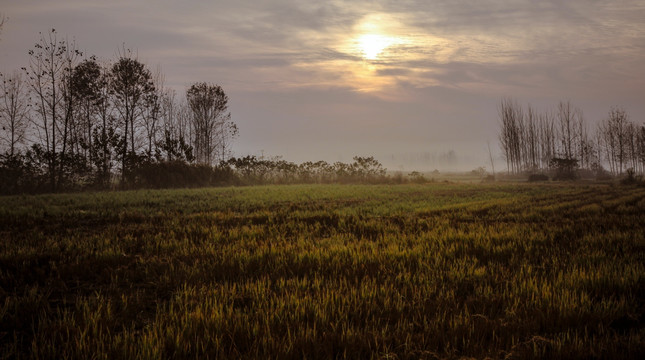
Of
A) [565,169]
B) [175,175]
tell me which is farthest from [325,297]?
[565,169]

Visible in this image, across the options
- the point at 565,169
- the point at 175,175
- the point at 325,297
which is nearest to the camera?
the point at 325,297

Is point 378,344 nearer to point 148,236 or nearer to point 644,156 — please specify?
point 148,236

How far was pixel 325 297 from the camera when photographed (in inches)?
120

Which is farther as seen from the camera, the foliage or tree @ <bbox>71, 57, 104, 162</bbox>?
the foliage

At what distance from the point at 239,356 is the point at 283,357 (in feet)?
1.01

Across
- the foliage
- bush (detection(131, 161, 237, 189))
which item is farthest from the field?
the foliage

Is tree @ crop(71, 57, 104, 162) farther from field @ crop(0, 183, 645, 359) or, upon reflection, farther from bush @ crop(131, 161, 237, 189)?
field @ crop(0, 183, 645, 359)

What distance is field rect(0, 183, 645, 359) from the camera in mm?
2234

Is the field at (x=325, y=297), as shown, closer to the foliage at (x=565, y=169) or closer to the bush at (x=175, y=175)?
the bush at (x=175, y=175)

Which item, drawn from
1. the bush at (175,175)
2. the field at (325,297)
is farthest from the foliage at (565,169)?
the field at (325,297)

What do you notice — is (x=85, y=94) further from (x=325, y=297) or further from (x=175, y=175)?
(x=325, y=297)

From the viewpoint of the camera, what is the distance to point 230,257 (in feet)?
15.2

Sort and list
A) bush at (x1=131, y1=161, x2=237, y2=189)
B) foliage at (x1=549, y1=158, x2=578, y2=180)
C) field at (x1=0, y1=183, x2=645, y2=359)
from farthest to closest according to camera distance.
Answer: foliage at (x1=549, y1=158, x2=578, y2=180)
bush at (x1=131, y1=161, x2=237, y2=189)
field at (x1=0, y1=183, x2=645, y2=359)

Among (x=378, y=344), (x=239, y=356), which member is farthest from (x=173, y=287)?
(x=378, y=344)
